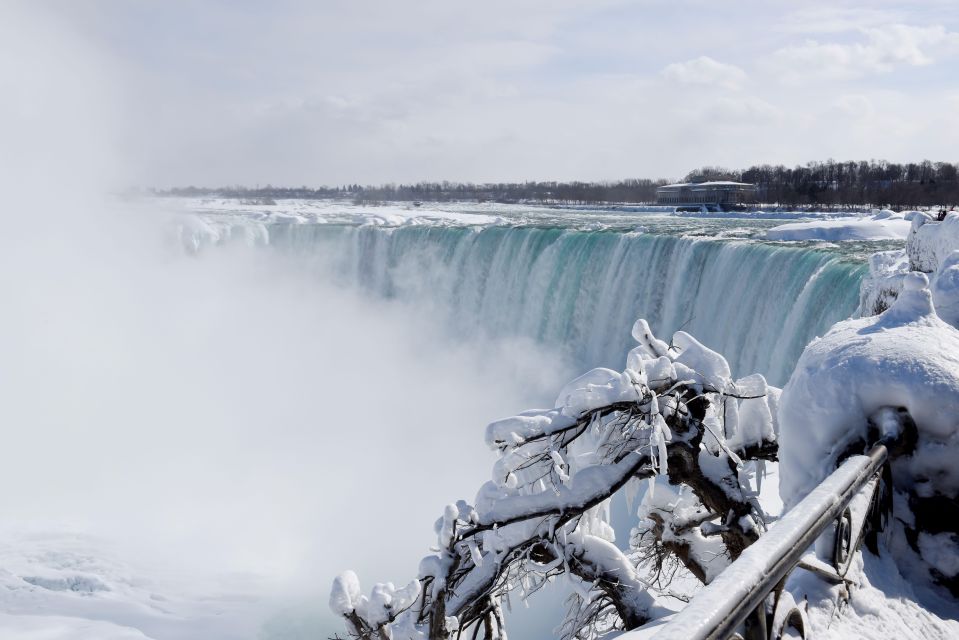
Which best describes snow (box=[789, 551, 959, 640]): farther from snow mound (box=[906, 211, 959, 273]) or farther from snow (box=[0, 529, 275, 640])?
snow (box=[0, 529, 275, 640])

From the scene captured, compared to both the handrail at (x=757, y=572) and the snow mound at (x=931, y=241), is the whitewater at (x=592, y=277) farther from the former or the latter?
the handrail at (x=757, y=572)

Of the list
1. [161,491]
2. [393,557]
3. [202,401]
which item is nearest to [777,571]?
[393,557]

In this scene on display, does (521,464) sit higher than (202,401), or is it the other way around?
(521,464)

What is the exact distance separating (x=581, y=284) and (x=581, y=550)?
16.7m

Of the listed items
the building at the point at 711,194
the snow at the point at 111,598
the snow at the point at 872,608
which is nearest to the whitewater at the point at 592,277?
the snow at the point at 111,598

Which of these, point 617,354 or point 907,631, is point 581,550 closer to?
point 907,631

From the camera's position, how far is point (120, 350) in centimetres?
2750

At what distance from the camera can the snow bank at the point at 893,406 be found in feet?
8.85

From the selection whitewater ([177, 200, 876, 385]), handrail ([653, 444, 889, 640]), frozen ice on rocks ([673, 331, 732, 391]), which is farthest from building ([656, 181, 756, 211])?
handrail ([653, 444, 889, 640])

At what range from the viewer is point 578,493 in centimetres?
340

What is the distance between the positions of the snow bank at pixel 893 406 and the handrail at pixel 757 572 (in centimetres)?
60

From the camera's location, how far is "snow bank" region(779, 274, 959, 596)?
2697 mm

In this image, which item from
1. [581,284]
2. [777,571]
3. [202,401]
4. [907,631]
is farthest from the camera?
[202,401]

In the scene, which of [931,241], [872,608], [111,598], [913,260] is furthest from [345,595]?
[111,598]
